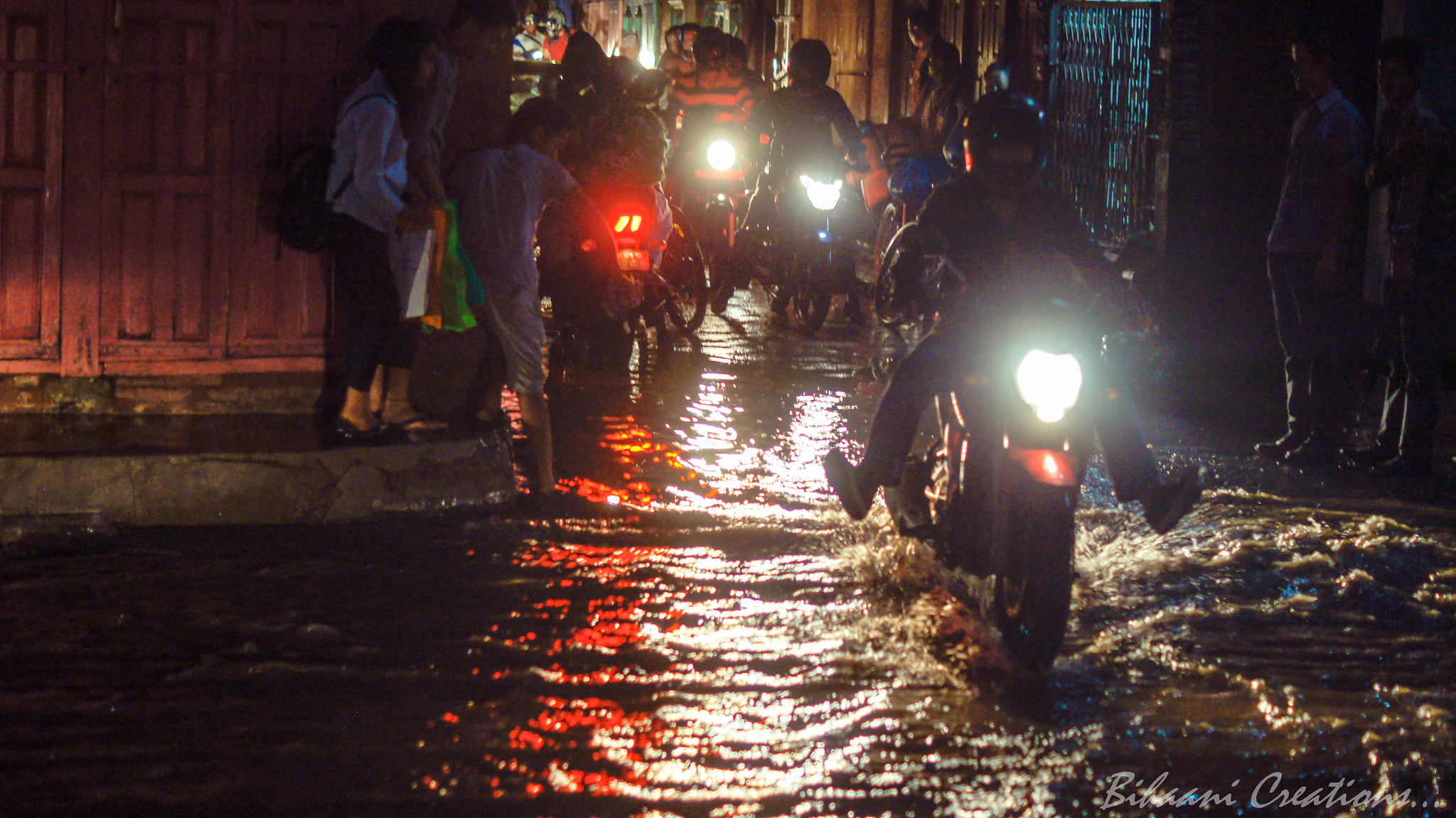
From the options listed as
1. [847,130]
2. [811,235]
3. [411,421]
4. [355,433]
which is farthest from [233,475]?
[847,130]

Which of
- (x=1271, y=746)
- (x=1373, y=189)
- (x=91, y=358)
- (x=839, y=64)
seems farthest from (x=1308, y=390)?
(x=839, y=64)

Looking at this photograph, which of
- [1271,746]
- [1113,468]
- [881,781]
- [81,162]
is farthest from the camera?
[81,162]

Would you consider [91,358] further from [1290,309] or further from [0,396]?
[1290,309]

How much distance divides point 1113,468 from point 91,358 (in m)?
5.66

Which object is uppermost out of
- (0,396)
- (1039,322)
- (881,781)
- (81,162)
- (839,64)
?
(839,64)

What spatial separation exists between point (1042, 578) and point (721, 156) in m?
9.96

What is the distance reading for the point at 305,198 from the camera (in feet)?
24.8

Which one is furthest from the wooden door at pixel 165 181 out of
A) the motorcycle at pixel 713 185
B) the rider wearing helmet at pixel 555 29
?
the rider wearing helmet at pixel 555 29

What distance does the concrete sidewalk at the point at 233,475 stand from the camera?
6.80m

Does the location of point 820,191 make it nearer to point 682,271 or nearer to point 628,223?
point 682,271

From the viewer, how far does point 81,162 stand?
831cm

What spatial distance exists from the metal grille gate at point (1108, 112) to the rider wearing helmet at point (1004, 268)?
23.3 feet

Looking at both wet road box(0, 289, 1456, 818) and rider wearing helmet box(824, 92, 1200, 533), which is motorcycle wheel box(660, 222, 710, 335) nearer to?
wet road box(0, 289, 1456, 818)

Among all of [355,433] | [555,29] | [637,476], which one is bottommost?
[637,476]
